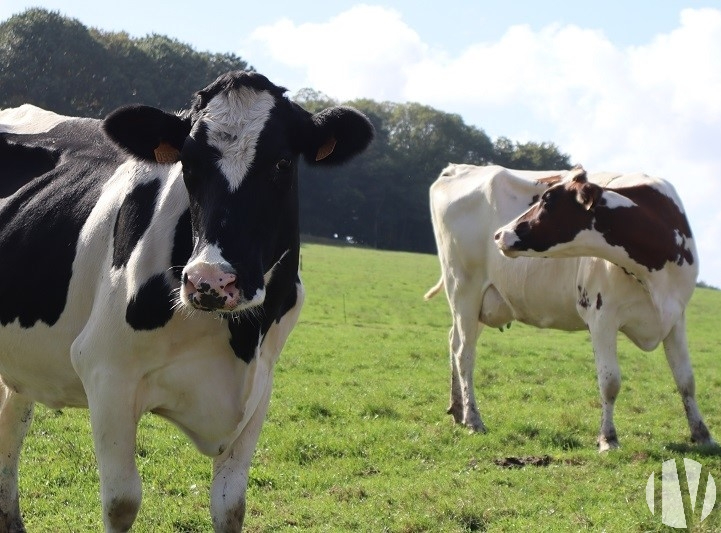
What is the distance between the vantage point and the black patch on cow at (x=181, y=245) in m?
4.98

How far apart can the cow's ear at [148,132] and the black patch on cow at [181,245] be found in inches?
16.4

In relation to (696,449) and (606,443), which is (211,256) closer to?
(606,443)

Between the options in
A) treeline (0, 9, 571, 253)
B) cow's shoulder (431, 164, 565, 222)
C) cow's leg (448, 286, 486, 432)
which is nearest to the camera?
cow's leg (448, 286, 486, 432)

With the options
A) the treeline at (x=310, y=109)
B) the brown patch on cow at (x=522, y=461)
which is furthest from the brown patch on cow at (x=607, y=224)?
the treeline at (x=310, y=109)

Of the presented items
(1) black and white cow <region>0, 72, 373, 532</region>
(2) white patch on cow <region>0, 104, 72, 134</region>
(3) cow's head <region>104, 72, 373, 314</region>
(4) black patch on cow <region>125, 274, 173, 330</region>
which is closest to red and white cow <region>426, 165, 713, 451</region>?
(2) white patch on cow <region>0, 104, 72, 134</region>

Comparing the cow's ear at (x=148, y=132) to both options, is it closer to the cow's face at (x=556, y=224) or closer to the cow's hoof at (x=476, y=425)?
the cow's face at (x=556, y=224)

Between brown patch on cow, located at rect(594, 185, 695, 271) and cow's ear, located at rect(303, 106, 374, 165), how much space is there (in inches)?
222

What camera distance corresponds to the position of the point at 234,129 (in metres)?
4.82

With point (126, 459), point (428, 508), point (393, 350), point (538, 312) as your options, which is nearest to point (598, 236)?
point (538, 312)

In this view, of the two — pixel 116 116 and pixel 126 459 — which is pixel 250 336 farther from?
pixel 116 116

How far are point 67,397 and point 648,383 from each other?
11.6 metres

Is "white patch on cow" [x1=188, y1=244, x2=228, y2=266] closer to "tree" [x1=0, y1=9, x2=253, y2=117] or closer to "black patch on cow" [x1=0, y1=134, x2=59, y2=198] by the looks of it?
"black patch on cow" [x1=0, y1=134, x2=59, y2=198]

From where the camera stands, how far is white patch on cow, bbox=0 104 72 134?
6914 millimetres

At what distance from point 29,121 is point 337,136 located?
2818mm
